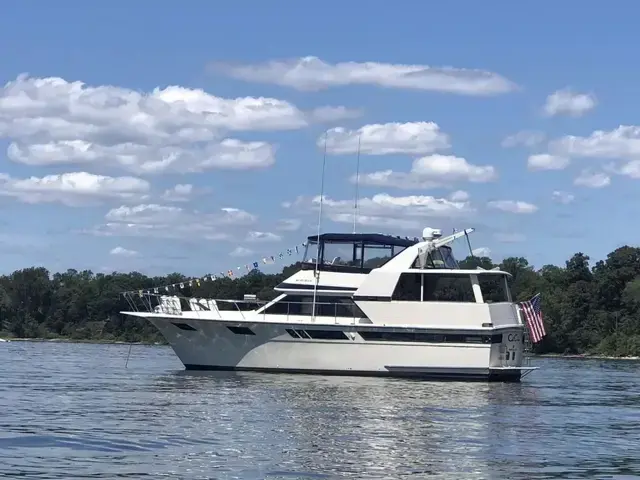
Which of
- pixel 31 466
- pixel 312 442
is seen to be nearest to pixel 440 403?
pixel 312 442

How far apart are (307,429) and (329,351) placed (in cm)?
2003

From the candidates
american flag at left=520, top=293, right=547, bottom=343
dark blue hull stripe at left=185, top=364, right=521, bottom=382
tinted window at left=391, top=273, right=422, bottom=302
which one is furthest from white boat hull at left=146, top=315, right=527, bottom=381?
tinted window at left=391, top=273, right=422, bottom=302

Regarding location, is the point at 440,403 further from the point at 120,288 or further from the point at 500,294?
the point at 120,288

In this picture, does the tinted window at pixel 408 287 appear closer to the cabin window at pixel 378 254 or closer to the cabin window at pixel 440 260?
the cabin window at pixel 440 260

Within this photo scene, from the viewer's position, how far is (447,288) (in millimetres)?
49031

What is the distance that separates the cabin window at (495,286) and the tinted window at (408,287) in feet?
8.35

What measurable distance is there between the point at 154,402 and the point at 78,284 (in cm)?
12238

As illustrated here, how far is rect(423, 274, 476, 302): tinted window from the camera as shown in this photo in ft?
160

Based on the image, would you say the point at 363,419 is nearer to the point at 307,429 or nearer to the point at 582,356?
the point at 307,429

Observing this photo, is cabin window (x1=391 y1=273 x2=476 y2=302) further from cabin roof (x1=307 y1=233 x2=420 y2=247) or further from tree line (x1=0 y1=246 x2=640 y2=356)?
tree line (x1=0 y1=246 x2=640 y2=356)

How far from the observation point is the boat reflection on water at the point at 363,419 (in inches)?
975

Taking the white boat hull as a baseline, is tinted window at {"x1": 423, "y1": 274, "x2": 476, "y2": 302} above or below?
above

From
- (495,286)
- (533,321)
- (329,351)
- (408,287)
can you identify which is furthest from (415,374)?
(533,321)

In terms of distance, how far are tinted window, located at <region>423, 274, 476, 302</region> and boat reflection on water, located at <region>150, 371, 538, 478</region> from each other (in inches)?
146
